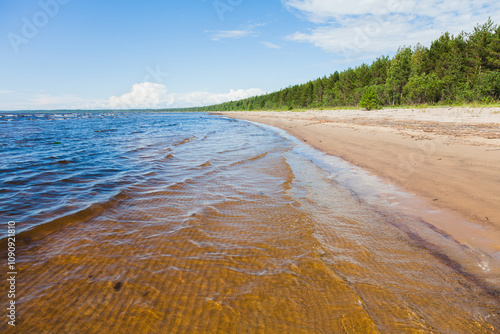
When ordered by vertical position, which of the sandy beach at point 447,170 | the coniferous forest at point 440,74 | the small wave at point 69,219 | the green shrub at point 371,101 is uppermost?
the coniferous forest at point 440,74

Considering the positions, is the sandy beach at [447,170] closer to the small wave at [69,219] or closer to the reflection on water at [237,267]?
the reflection on water at [237,267]

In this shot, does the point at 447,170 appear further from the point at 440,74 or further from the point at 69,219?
the point at 440,74

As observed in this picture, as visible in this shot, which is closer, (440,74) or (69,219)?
(69,219)

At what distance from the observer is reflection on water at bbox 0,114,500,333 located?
2.24 meters

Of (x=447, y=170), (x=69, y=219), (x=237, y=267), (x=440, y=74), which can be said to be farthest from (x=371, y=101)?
(x=69, y=219)

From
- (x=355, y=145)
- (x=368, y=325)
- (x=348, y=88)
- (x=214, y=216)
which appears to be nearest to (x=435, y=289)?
(x=368, y=325)

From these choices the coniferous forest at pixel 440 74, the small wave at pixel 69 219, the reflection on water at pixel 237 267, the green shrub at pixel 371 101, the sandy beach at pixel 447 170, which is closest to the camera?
the reflection on water at pixel 237 267

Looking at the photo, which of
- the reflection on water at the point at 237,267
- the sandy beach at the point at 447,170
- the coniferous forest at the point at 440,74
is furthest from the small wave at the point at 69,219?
the coniferous forest at the point at 440,74

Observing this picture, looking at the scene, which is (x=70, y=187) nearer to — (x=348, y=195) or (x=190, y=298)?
(x=190, y=298)

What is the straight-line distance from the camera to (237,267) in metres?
3.08

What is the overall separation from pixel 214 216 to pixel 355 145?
977 centimetres

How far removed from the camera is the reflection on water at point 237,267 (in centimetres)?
224

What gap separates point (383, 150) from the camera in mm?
10102

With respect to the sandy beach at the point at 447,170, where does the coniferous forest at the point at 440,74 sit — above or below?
above
